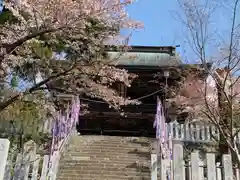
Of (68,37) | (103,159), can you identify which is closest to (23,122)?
(103,159)

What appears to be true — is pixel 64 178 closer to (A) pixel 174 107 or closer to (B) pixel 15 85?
(B) pixel 15 85

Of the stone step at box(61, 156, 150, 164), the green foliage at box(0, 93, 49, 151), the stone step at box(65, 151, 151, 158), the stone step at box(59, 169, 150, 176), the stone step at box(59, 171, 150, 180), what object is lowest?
the stone step at box(59, 171, 150, 180)

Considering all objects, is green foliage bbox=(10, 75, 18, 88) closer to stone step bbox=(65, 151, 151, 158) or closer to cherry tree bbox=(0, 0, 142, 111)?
cherry tree bbox=(0, 0, 142, 111)

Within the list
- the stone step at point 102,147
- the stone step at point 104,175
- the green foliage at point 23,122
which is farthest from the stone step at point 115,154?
the green foliage at point 23,122

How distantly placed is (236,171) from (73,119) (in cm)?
765

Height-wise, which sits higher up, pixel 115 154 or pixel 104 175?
pixel 115 154

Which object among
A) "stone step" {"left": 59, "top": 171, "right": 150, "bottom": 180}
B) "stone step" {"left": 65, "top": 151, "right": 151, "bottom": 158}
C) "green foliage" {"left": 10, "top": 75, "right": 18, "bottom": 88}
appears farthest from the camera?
"green foliage" {"left": 10, "top": 75, "right": 18, "bottom": 88}

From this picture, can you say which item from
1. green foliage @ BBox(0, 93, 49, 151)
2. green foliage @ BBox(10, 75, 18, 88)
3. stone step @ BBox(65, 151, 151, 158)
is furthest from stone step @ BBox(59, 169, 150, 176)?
green foliage @ BBox(10, 75, 18, 88)

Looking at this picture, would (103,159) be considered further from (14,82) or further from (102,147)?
(14,82)

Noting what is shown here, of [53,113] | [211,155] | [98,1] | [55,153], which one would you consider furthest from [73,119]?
[211,155]

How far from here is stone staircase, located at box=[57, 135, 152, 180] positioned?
945cm

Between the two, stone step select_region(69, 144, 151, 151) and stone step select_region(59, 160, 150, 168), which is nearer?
stone step select_region(59, 160, 150, 168)

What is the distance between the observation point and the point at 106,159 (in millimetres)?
10547

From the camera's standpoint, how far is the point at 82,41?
363 inches
